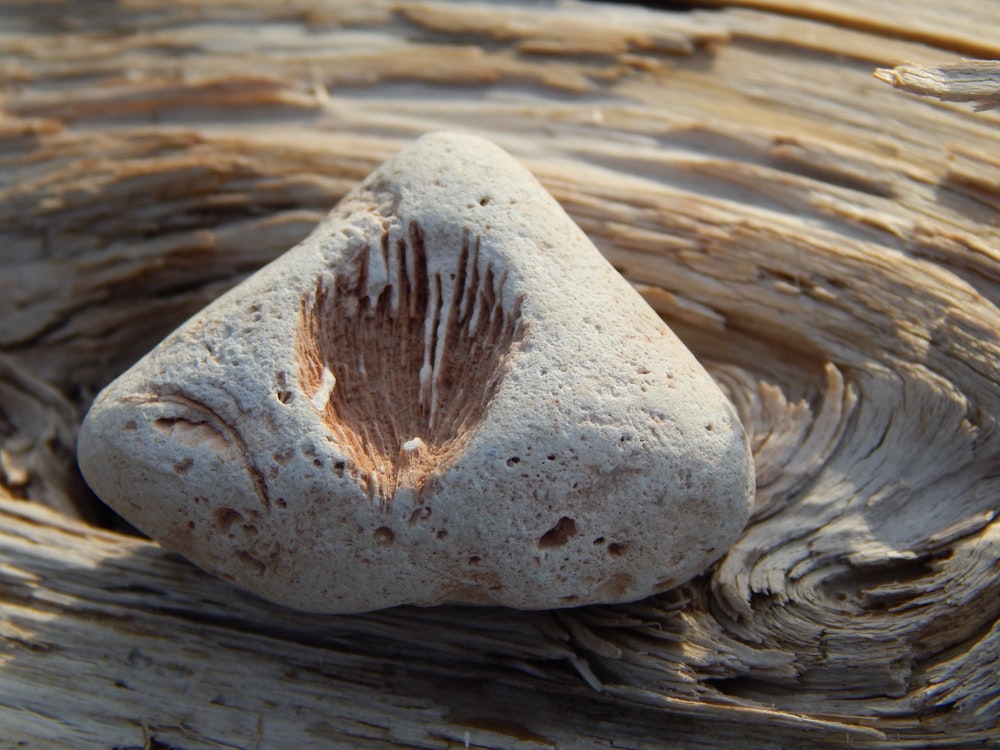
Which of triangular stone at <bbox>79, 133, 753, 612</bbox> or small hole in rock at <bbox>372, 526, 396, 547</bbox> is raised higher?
triangular stone at <bbox>79, 133, 753, 612</bbox>

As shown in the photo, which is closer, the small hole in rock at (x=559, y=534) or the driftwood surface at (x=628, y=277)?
the small hole in rock at (x=559, y=534)

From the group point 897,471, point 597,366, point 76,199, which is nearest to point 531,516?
point 597,366

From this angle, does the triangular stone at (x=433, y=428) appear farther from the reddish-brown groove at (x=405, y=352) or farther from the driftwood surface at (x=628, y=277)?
the driftwood surface at (x=628, y=277)

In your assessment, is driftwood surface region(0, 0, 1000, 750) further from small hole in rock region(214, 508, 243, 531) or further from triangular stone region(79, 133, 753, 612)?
small hole in rock region(214, 508, 243, 531)

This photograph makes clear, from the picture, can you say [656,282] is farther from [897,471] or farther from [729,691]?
[729,691]

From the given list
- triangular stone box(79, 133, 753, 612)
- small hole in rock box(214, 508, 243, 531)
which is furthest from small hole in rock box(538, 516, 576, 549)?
small hole in rock box(214, 508, 243, 531)

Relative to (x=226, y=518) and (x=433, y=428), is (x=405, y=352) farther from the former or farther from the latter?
(x=226, y=518)

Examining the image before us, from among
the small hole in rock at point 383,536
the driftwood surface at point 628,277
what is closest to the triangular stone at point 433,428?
the small hole in rock at point 383,536
